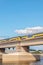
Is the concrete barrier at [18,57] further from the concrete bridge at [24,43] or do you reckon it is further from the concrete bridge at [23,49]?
the concrete bridge at [24,43]

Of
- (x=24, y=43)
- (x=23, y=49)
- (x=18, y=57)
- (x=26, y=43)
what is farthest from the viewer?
(x=23, y=49)

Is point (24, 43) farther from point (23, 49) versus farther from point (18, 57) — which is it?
point (18, 57)

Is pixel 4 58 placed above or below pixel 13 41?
below

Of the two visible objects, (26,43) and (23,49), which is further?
(23,49)

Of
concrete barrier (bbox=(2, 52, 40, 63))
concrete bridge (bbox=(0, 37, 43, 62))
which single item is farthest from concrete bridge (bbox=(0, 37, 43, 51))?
concrete barrier (bbox=(2, 52, 40, 63))

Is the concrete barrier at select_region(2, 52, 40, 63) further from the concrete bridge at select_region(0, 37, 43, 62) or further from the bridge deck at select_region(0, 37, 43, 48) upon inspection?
the bridge deck at select_region(0, 37, 43, 48)

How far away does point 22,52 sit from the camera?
3260 inches

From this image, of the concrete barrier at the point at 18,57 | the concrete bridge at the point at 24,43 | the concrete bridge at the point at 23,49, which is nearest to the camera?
the concrete bridge at the point at 24,43

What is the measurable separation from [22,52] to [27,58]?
10.9ft

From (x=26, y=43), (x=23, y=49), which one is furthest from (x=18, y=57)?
(x=23, y=49)

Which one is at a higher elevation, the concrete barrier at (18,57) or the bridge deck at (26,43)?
the bridge deck at (26,43)

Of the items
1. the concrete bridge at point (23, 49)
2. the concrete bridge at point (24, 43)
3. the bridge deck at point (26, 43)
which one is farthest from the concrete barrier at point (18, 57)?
the bridge deck at point (26, 43)

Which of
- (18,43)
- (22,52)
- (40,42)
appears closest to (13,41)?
(18,43)

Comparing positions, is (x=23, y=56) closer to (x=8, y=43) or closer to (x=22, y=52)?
(x=22, y=52)
